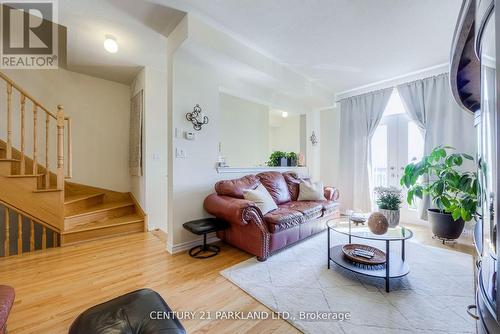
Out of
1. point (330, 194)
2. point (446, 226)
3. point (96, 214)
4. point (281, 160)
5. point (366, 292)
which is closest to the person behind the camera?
point (366, 292)

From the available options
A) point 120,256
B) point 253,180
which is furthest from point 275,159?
point 120,256

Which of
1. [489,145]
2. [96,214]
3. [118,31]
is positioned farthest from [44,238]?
[489,145]

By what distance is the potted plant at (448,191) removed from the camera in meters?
2.58

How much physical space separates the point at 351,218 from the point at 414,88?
8.92ft

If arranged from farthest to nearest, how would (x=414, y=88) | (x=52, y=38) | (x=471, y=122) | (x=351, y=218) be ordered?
1. (x=414, y=88)
2. (x=471, y=122)
3. (x=52, y=38)
4. (x=351, y=218)

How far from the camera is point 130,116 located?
13.6 ft

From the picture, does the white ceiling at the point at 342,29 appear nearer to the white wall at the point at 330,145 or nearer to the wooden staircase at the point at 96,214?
the white wall at the point at 330,145

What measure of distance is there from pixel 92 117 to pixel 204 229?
318 cm

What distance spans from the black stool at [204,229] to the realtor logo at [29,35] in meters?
2.62

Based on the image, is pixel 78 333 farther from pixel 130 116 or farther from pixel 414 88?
pixel 414 88

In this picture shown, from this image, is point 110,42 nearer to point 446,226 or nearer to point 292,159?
point 292,159

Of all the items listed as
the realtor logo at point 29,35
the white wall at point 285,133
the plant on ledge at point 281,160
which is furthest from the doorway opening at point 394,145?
the realtor logo at point 29,35

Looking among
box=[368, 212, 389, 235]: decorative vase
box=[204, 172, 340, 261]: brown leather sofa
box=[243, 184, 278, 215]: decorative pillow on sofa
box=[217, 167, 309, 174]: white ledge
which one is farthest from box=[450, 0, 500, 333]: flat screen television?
box=[217, 167, 309, 174]: white ledge

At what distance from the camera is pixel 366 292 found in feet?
5.83
